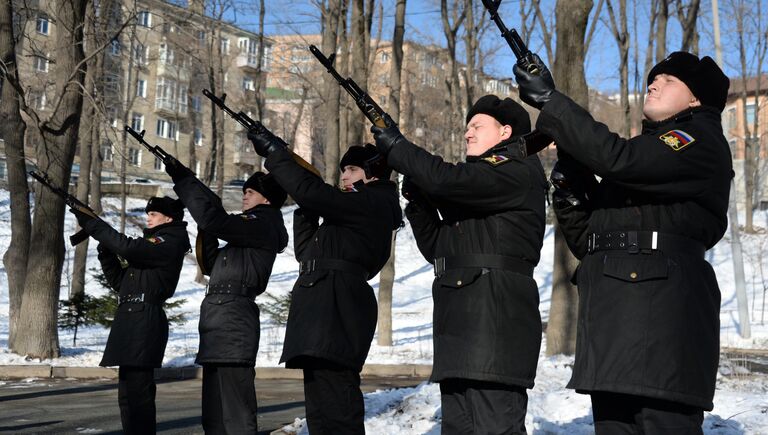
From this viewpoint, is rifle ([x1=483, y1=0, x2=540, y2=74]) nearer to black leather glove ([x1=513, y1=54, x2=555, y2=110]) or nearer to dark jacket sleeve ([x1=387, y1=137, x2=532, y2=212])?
black leather glove ([x1=513, y1=54, x2=555, y2=110])

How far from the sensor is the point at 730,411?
691cm

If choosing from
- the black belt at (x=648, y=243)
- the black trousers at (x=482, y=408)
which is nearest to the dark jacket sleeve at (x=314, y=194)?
the black trousers at (x=482, y=408)

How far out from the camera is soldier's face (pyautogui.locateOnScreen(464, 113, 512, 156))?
4449 millimetres

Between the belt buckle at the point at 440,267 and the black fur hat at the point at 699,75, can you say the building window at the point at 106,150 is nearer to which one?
the belt buckle at the point at 440,267

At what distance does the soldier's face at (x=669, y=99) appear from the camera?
12.6 feet

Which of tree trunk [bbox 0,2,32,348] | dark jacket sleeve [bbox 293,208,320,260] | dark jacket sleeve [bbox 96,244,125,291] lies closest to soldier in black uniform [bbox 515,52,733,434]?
dark jacket sleeve [bbox 293,208,320,260]

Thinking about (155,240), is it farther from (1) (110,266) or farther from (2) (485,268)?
(2) (485,268)

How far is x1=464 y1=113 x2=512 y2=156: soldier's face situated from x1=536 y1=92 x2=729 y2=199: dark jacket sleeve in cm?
72

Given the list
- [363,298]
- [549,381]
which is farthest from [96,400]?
[363,298]

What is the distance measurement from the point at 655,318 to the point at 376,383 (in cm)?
972

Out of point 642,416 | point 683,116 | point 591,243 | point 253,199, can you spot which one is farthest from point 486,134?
point 253,199

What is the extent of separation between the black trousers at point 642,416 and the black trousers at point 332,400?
1593 mm

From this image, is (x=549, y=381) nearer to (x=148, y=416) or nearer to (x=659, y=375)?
(x=148, y=416)

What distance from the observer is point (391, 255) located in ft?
61.1
